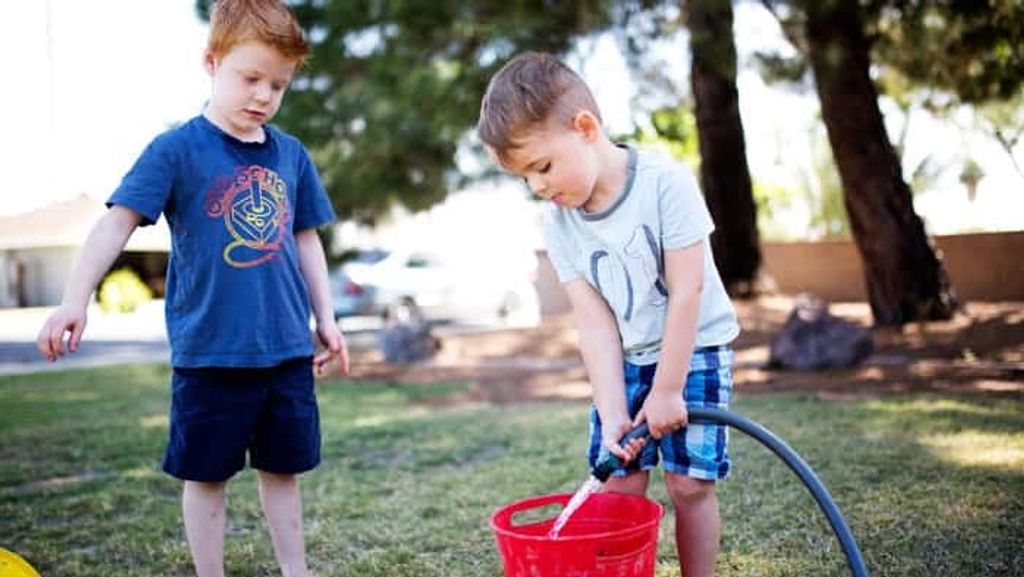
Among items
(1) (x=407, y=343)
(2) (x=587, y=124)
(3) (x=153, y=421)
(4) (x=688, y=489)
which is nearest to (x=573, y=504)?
(4) (x=688, y=489)

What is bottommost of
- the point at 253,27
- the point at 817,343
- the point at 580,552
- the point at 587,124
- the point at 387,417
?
the point at 387,417

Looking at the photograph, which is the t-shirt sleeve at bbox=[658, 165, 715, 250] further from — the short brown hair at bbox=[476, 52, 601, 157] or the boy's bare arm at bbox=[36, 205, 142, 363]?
the boy's bare arm at bbox=[36, 205, 142, 363]

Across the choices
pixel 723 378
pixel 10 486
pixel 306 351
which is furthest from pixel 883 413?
pixel 10 486

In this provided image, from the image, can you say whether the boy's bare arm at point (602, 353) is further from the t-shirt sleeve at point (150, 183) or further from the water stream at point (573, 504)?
the t-shirt sleeve at point (150, 183)

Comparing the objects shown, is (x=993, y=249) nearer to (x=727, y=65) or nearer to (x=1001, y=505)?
(x=727, y=65)

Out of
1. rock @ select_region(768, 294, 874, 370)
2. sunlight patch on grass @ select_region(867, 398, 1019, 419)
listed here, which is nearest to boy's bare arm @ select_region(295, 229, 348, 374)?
sunlight patch on grass @ select_region(867, 398, 1019, 419)

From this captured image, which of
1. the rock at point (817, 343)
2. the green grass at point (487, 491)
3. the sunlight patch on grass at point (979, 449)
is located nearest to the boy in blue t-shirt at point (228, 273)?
the green grass at point (487, 491)

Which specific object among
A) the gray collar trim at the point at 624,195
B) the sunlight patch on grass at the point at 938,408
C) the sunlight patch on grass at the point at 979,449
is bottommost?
the sunlight patch on grass at the point at 938,408

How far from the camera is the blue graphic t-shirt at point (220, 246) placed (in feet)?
8.18

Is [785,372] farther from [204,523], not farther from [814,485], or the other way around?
[814,485]

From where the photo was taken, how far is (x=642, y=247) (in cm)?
234

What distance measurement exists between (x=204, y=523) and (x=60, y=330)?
61 cm

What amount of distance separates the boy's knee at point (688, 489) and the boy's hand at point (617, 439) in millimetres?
180

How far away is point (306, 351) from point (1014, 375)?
5.52 meters
